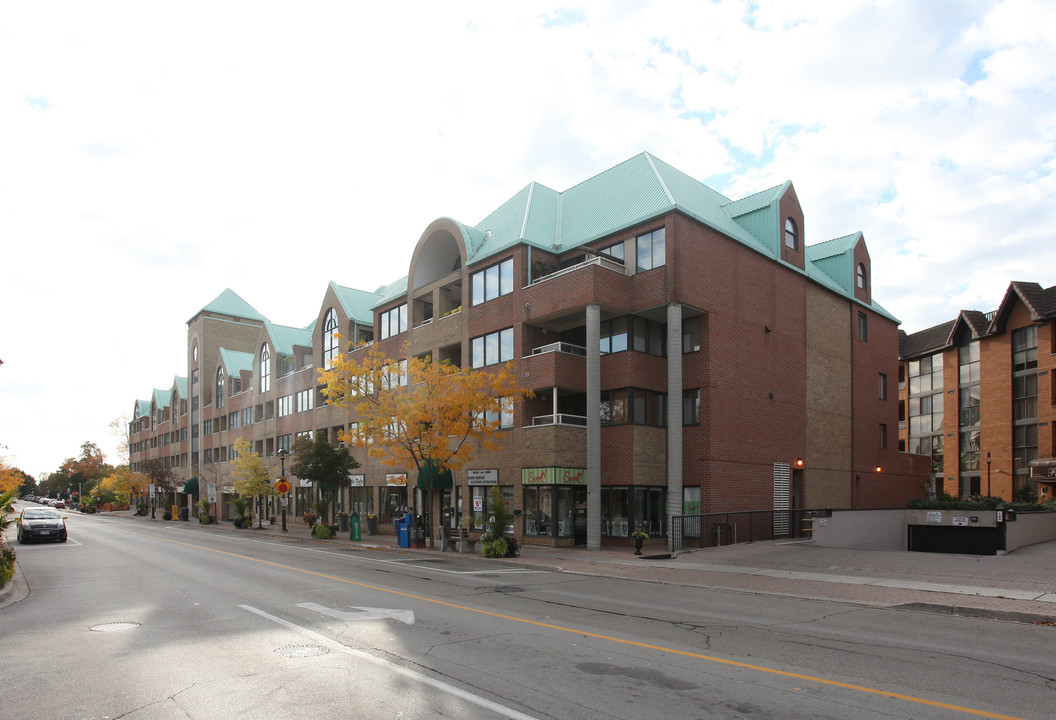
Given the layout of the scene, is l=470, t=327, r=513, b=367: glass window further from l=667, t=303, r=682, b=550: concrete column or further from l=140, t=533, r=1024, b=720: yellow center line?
l=140, t=533, r=1024, b=720: yellow center line

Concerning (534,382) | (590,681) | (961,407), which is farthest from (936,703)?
(961,407)

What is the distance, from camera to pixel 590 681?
7480 mm

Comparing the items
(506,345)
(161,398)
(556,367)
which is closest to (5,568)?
(556,367)

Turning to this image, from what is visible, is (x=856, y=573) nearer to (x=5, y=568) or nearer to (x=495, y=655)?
(x=495, y=655)

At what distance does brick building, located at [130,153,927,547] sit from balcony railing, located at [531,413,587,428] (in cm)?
11

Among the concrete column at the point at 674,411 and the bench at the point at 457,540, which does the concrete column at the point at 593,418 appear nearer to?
the concrete column at the point at 674,411

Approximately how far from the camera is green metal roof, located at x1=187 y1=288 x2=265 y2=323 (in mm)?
76875

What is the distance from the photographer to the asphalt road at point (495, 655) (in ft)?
22.1

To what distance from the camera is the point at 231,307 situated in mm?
78375

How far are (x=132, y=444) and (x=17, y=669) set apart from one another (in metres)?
116

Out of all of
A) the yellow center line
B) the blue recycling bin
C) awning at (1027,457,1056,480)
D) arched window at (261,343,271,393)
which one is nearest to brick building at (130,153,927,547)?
the blue recycling bin

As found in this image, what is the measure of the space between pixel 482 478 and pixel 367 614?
19.1 m

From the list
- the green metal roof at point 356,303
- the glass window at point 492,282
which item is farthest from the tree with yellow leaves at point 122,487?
the glass window at point 492,282

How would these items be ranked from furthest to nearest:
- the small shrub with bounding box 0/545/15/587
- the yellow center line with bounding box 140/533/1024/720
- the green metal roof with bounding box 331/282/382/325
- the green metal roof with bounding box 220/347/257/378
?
the green metal roof with bounding box 220/347/257/378 → the green metal roof with bounding box 331/282/382/325 → the small shrub with bounding box 0/545/15/587 → the yellow center line with bounding box 140/533/1024/720
